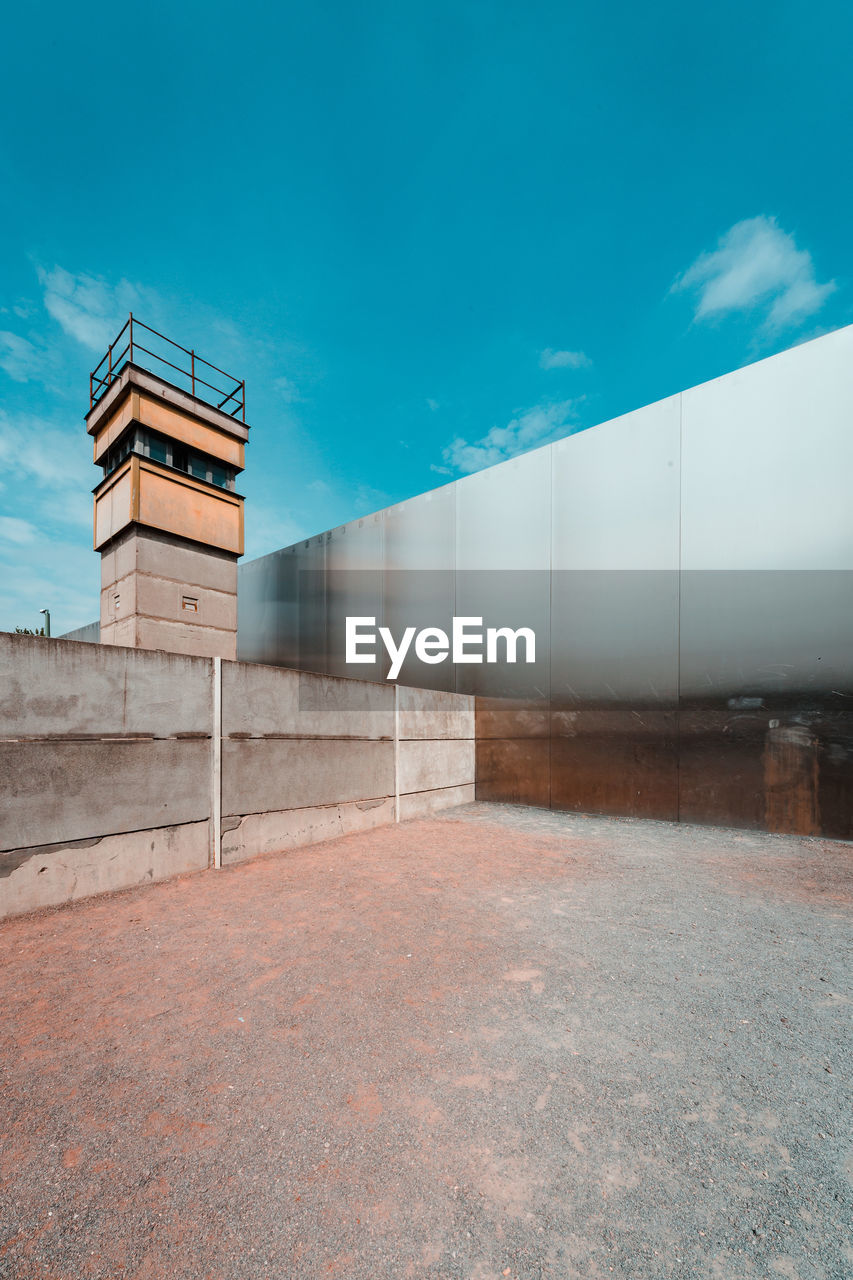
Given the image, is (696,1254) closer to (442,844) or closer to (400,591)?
(442,844)

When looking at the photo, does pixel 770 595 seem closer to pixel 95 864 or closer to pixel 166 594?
pixel 95 864

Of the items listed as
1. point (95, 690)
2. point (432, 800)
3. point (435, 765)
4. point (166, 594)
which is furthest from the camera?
point (166, 594)

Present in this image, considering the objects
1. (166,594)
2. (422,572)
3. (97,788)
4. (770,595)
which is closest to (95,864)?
(97,788)

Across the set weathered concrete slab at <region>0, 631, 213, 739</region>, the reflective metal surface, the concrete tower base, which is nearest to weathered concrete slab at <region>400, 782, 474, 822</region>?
the reflective metal surface

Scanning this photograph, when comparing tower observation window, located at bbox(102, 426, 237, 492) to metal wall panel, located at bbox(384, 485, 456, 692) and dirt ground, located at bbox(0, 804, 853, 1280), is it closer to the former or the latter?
metal wall panel, located at bbox(384, 485, 456, 692)

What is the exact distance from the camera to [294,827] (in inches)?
281

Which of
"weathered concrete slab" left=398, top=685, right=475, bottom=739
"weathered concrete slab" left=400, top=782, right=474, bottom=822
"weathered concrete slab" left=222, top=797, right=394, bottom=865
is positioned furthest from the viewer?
"weathered concrete slab" left=398, top=685, right=475, bottom=739

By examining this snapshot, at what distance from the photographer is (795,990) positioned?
340cm

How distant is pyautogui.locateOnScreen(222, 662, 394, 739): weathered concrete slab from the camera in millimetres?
6480

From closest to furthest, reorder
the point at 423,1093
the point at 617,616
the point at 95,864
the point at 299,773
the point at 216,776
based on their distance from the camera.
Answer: the point at 423,1093 < the point at 95,864 < the point at 216,776 < the point at 299,773 < the point at 617,616

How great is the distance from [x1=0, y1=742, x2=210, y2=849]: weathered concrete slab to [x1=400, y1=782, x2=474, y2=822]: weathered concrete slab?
173 inches

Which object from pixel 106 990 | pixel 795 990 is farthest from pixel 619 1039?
pixel 106 990

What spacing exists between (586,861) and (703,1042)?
4089 millimetres

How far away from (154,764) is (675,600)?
8.62 meters
